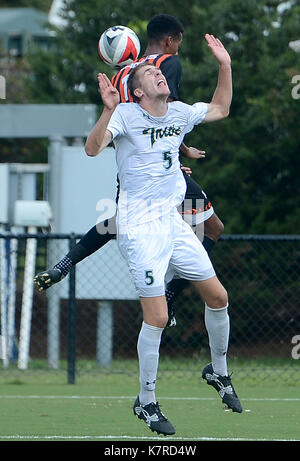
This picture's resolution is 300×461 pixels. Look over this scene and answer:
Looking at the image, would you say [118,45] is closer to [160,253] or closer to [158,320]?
[160,253]

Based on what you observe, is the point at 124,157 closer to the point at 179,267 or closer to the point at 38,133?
the point at 179,267

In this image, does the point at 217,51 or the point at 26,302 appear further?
the point at 26,302

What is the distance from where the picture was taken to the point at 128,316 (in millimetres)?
15945

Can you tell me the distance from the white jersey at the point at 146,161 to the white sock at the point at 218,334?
85 cm

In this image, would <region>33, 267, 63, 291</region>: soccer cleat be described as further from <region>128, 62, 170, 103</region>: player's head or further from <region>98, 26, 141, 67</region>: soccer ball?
<region>98, 26, 141, 67</region>: soccer ball

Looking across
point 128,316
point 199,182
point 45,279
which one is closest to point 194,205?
point 45,279

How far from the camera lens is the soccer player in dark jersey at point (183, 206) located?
7473mm

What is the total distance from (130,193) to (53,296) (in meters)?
6.82

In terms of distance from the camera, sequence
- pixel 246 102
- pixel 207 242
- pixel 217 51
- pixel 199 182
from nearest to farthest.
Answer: pixel 217 51, pixel 207 242, pixel 199 182, pixel 246 102

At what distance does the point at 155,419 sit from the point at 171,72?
2.40m

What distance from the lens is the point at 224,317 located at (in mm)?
7348

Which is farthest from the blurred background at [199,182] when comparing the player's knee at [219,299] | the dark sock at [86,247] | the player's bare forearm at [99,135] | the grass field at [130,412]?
the player's bare forearm at [99,135]

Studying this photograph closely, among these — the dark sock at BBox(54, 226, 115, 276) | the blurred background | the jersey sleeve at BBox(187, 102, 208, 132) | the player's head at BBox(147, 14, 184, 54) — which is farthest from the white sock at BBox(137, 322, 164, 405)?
the blurred background

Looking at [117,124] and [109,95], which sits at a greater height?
[109,95]
